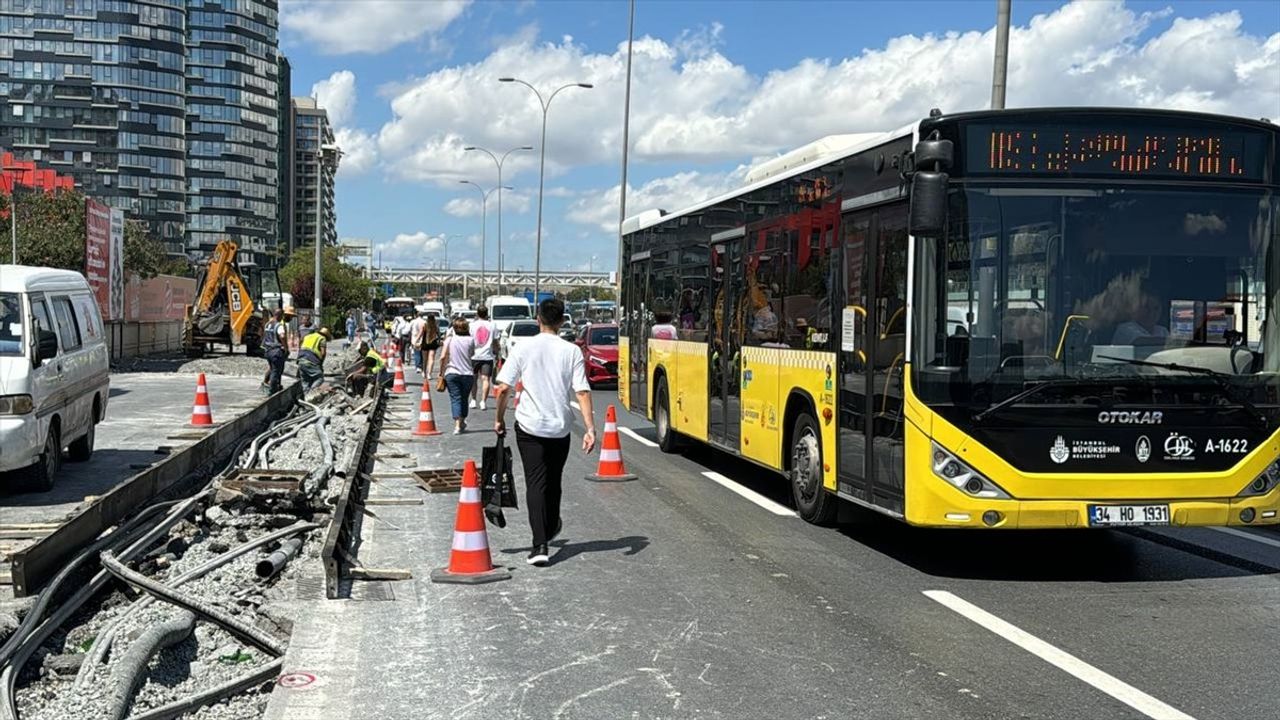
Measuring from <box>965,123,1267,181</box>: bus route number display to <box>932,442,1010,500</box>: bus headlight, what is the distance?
5.87ft

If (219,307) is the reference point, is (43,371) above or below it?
below

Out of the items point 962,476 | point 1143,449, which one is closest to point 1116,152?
point 1143,449

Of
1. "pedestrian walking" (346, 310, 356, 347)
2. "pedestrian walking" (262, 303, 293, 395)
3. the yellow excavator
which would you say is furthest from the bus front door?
"pedestrian walking" (346, 310, 356, 347)

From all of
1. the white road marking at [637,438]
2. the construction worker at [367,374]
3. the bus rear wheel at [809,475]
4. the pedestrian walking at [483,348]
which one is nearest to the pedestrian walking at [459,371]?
the pedestrian walking at [483,348]

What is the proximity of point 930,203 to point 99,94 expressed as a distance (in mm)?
168030

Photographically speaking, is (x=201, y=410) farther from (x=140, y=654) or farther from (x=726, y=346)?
(x=140, y=654)

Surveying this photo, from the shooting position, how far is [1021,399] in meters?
Result: 8.11

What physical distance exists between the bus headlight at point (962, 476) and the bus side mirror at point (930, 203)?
1.35 metres

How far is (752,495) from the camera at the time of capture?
1273 cm

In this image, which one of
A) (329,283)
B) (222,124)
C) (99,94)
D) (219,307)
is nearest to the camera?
(219,307)

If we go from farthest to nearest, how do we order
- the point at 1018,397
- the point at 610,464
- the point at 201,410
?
the point at 201,410 < the point at 610,464 < the point at 1018,397

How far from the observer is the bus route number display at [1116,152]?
8.31 m

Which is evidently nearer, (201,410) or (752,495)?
(752,495)

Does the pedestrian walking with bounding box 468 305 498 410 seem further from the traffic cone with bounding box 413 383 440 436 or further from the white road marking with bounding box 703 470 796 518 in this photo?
the white road marking with bounding box 703 470 796 518
